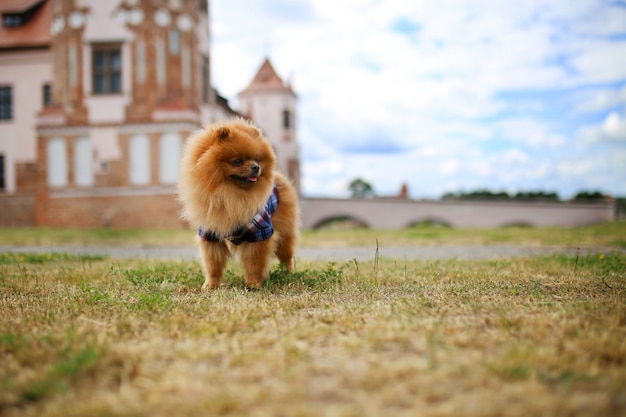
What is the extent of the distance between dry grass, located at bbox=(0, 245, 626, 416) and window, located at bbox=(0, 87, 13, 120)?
26482 millimetres

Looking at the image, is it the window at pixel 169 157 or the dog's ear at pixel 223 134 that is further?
the window at pixel 169 157

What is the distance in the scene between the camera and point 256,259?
15.3 feet

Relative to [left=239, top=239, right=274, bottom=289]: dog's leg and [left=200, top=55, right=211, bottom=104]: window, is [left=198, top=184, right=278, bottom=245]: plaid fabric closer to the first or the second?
[left=239, top=239, right=274, bottom=289]: dog's leg

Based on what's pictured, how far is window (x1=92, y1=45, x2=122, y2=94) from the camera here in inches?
818

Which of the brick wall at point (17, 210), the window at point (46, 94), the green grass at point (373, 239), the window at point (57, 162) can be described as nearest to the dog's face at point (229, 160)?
the green grass at point (373, 239)

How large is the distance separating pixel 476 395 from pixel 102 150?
21.5m

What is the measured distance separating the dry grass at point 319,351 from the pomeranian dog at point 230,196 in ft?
1.28

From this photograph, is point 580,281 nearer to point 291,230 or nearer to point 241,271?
point 291,230

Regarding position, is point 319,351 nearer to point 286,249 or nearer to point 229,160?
point 229,160

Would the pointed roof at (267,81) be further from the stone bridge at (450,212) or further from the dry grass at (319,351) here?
the dry grass at (319,351)

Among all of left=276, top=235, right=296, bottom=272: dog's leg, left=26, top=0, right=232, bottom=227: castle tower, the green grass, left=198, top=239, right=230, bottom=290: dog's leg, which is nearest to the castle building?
left=26, top=0, right=232, bottom=227: castle tower

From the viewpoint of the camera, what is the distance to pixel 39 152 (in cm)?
2161

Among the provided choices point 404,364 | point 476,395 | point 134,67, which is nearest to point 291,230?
point 404,364

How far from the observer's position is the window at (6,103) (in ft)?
87.3
